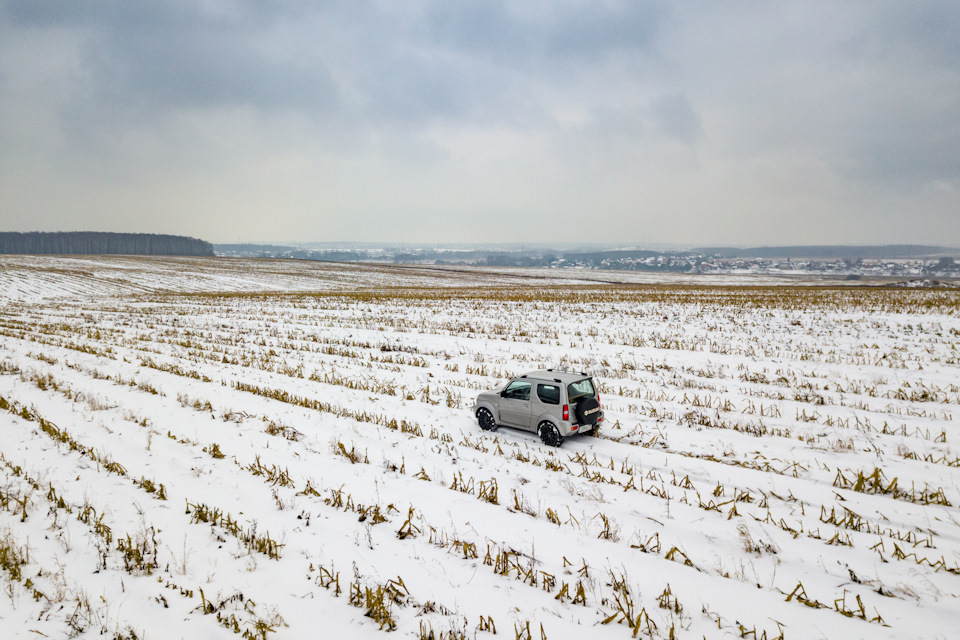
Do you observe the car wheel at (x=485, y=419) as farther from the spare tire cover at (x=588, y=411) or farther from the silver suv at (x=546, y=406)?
the spare tire cover at (x=588, y=411)

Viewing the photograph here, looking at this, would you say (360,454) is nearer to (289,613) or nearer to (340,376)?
(289,613)

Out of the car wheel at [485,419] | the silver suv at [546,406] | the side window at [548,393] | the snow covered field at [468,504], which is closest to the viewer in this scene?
the snow covered field at [468,504]

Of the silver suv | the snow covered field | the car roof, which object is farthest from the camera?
the car roof

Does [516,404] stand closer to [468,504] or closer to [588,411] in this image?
[588,411]

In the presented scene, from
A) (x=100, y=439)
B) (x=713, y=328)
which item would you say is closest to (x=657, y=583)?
(x=100, y=439)

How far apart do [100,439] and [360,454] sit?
5515 mm

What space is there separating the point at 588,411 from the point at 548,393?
888mm

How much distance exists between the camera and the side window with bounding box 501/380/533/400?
33.7 feet

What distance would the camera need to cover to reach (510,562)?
5824 millimetres

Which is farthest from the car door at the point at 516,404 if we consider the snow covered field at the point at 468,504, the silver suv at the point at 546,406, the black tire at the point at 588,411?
the black tire at the point at 588,411

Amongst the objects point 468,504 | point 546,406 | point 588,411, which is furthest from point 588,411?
point 468,504

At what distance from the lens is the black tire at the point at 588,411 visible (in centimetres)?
964

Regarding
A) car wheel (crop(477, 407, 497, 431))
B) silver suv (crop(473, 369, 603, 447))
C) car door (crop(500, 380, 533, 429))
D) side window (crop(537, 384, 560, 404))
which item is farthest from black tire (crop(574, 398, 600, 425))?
car wheel (crop(477, 407, 497, 431))

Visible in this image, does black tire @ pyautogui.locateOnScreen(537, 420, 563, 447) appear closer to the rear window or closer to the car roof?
the rear window
